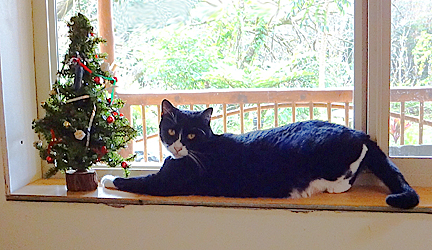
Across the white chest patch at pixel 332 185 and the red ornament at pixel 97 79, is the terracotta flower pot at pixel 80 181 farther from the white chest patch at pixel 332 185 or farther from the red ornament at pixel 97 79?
the white chest patch at pixel 332 185

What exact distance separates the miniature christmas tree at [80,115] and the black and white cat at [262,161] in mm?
127

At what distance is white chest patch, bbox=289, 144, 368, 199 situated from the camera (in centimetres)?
105

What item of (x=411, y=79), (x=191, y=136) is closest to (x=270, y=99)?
(x=191, y=136)

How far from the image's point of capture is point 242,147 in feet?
3.62

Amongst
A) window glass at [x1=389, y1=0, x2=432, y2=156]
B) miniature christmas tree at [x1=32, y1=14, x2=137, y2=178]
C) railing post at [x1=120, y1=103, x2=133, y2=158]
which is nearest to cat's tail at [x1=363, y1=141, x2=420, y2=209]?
window glass at [x1=389, y1=0, x2=432, y2=156]

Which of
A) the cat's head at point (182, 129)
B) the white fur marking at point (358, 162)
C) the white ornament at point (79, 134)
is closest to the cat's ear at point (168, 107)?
the cat's head at point (182, 129)

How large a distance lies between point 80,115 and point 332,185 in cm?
72

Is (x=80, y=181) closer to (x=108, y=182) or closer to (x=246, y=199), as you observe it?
(x=108, y=182)

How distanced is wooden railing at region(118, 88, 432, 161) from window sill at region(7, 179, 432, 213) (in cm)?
23

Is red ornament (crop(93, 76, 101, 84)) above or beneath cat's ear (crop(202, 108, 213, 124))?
above

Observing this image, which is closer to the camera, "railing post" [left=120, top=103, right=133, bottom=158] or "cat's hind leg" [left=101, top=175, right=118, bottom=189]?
"cat's hind leg" [left=101, top=175, right=118, bottom=189]

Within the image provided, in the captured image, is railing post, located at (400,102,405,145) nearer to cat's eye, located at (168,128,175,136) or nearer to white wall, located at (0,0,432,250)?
white wall, located at (0,0,432,250)

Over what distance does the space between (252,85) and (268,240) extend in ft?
1.58

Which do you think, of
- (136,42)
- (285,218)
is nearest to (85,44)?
(136,42)
